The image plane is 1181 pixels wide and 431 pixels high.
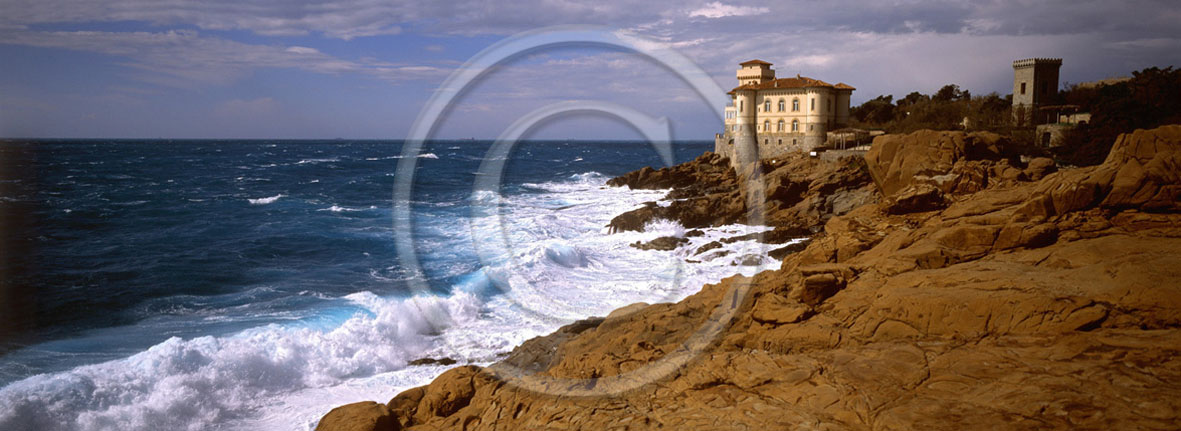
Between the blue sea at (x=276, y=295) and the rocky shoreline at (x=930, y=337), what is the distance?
463 cm

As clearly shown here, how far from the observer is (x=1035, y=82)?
1478 inches

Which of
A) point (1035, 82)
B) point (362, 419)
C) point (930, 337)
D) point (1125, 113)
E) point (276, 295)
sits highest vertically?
point (1035, 82)

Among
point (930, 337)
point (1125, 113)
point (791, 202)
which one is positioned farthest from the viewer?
point (791, 202)

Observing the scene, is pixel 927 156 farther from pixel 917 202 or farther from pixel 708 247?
pixel 708 247

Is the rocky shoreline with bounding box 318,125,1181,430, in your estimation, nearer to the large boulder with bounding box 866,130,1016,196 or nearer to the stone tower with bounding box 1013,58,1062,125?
the large boulder with bounding box 866,130,1016,196

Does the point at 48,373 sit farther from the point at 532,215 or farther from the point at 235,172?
the point at 235,172

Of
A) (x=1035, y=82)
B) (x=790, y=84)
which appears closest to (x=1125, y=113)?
(x=1035, y=82)

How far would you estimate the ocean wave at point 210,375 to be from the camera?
35.0 ft

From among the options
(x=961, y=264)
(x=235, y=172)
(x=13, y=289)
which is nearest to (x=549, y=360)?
(x=961, y=264)

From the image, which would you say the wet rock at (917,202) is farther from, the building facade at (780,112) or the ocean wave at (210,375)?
the building facade at (780,112)

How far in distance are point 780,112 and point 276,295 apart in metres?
33.3

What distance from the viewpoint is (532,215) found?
31.9m

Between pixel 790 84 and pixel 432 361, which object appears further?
pixel 790 84

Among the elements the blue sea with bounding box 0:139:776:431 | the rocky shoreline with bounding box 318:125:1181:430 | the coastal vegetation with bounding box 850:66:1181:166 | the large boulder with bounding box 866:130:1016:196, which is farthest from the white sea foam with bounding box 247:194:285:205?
the coastal vegetation with bounding box 850:66:1181:166
